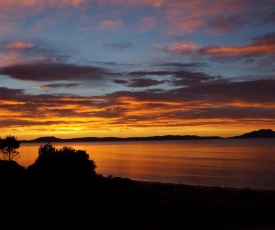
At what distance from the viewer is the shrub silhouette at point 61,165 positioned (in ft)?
89.9

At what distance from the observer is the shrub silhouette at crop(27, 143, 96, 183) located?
27.4 metres

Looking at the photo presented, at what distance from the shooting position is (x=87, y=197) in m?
24.5

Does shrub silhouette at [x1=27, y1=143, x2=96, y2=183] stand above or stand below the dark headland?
above

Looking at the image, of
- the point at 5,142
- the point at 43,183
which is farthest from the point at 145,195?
the point at 5,142

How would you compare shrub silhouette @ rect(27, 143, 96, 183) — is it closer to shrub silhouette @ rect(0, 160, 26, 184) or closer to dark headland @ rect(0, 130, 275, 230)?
dark headland @ rect(0, 130, 275, 230)

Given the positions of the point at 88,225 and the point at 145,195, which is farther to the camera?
the point at 145,195

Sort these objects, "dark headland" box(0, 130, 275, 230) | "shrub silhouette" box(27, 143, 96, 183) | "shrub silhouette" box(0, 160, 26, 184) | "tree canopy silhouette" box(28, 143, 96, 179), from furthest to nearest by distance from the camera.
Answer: "shrub silhouette" box(0, 160, 26, 184)
"tree canopy silhouette" box(28, 143, 96, 179)
"shrub silhouette" box(27, 143, 96, 183)
"dark headland" box(0, 130, 275, 230)

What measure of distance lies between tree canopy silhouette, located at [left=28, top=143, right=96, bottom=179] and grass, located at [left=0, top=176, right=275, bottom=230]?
1.13m

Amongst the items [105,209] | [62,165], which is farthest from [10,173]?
[105,209]

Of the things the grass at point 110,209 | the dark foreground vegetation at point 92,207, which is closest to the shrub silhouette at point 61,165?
the dark foreground vegetation at point 92,207

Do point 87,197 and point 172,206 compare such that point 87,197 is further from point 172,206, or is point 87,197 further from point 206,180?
point 206,180

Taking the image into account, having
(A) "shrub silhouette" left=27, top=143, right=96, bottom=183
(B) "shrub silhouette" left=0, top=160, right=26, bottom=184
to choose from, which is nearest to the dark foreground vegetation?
(A) "shrub silhouette" left=27, top=143, right=96, bottom=183

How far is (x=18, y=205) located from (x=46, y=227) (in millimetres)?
3495

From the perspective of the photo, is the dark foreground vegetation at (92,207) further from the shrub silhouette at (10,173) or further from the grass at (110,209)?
the shrub silhouette at (10,173)
